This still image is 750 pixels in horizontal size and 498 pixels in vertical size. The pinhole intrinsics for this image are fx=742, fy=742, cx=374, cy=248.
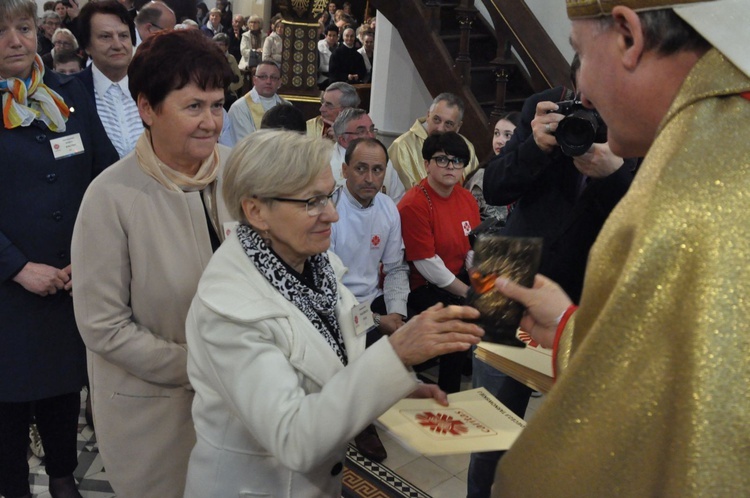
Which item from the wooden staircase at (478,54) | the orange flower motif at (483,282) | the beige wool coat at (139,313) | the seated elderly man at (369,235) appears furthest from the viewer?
the wooden staircase at (478,54)

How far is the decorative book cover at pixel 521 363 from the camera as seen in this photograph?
1.56 m

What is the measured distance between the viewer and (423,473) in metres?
3.52

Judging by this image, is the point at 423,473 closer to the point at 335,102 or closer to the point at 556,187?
the point at 556,187

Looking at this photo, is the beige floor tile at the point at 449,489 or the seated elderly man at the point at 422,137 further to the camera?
the seated elderly man at the point at 422,137

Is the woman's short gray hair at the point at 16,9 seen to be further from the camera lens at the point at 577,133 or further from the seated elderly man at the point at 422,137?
the seated elderly man at the point at 422,137

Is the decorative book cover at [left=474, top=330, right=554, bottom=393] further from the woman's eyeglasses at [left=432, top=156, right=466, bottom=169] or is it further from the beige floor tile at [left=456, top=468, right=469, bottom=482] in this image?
the woman's eyeglasses at [left=432, top=156, right=466, bottom=169]

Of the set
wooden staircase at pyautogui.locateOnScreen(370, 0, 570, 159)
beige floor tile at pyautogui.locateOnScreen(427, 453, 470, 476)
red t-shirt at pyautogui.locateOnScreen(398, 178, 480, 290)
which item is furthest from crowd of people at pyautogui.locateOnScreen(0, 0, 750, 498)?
wooden staircase at pyautogui.locateOnScreen(370, 0, 570, 159)

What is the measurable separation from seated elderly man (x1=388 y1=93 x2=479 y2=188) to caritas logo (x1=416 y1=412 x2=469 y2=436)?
397cm

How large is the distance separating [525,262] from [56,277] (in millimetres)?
1772

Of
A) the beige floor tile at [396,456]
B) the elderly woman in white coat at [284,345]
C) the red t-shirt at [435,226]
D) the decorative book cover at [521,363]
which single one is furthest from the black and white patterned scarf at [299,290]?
the red t-shirt at [435,226]

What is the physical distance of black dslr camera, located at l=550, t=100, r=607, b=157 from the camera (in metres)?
2.06

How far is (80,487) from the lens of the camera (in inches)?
127

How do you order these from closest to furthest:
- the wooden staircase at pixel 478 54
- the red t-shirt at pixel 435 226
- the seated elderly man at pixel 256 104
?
the red t-shirt at pixel 435 226 → the seated elderly man at pixel 256 104 → the wooden staircase at pixel 478 54

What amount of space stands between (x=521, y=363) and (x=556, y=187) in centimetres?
95
